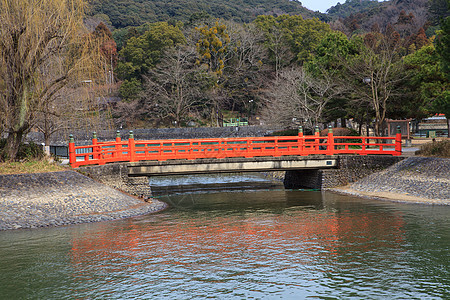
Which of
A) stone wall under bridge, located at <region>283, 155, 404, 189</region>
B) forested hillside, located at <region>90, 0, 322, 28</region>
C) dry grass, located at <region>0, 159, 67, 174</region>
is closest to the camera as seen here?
dry grass, located at <region>0, 159, 67, 174</region>

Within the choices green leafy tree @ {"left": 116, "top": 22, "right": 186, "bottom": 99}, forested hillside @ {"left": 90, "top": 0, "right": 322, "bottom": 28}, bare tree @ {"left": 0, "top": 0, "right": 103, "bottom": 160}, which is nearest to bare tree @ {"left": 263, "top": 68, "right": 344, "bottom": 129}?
bare tree @ {"left": 0, "top": 0, "right": 103, "bottom": 160}

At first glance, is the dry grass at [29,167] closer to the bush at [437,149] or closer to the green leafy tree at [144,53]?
the bush at [437,149]

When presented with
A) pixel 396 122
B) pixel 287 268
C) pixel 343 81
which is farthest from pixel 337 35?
pixel 287 268

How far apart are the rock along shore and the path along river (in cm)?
84

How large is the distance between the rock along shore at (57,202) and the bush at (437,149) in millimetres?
17050

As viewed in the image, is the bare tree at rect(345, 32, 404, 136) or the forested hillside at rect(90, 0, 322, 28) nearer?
the bare tree at rect(345, 32, 404, 136)

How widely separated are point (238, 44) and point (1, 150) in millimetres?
56461

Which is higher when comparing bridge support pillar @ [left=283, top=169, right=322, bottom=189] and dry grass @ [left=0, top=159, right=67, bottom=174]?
dry grass @ [left=0, top=159, right=67, bottom=174]

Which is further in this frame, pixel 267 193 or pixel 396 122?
pixel 396 122

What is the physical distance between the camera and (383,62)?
135ft

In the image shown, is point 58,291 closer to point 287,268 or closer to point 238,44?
point 287,268

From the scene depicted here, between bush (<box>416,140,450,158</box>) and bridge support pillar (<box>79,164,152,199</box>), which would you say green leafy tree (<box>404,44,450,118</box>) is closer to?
bush (<box>416,140,450,158</box>)

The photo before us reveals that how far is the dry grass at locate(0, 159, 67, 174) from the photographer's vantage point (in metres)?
22.6

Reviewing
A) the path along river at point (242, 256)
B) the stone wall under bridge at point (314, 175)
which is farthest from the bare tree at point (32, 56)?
the path along river at point (242, 256)
